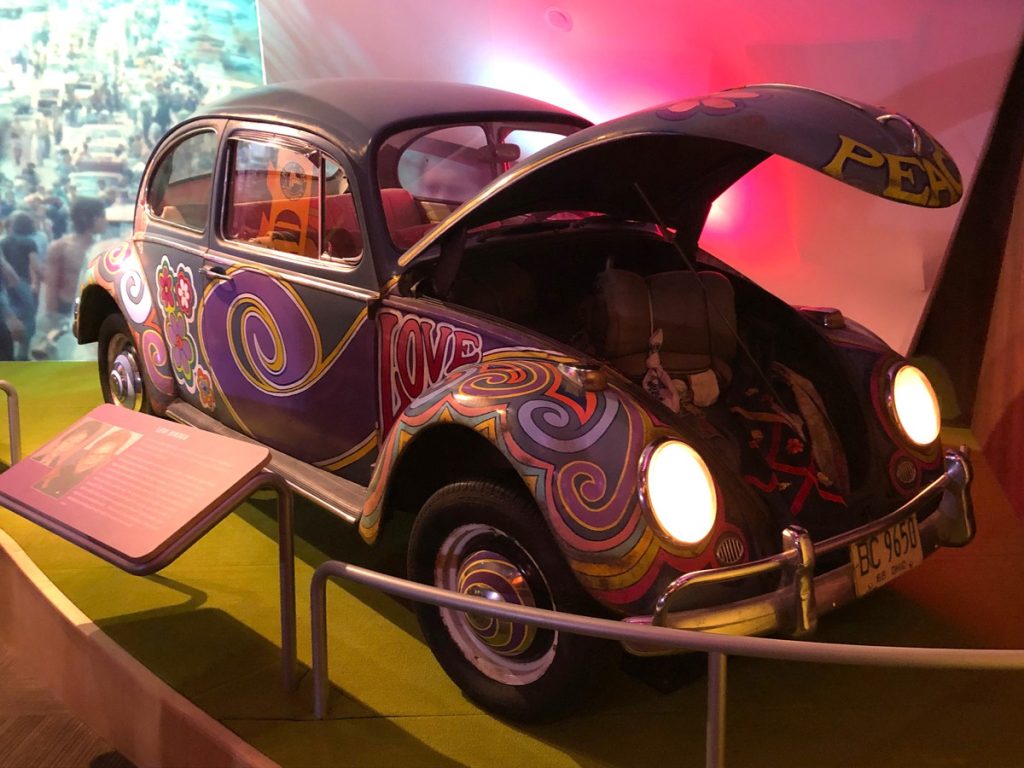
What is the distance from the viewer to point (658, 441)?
7.36 feet

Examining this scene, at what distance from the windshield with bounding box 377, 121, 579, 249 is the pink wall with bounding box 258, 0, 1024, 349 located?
1801 mm

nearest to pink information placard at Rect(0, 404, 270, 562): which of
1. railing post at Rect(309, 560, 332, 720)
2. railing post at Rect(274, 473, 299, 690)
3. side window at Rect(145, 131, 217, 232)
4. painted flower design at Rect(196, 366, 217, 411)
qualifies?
railing post at Rect(274, 473, 299, 690)

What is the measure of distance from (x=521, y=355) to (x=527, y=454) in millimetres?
382

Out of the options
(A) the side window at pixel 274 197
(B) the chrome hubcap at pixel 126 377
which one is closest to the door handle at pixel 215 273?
(A) the side window at pixel 274 197

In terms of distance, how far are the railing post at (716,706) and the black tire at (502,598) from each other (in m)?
0.44

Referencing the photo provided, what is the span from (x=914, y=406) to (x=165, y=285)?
2.81m

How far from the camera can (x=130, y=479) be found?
99.9 inches

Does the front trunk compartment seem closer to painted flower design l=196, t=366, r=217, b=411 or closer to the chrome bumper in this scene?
the chrome bumper

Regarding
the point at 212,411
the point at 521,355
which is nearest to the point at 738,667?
the point at 521,355

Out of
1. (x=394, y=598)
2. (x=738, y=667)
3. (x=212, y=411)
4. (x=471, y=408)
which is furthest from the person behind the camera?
(x=212, y=411)

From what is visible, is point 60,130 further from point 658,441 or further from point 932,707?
point 932,707

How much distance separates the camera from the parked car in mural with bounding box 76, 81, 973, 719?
219 centimetres

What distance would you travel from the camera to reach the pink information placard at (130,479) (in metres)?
2.33

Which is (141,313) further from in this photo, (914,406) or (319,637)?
(914,406)
